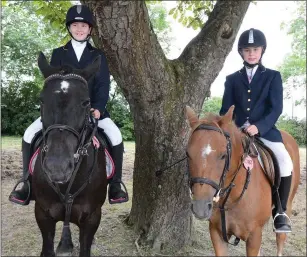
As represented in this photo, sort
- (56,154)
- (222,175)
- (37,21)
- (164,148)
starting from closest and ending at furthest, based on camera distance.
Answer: (56,154) → (222,175) → (164,148) → (37,21)

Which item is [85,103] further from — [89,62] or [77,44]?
[77,44]

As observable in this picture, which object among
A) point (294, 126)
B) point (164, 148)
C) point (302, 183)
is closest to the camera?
point (164, 148)

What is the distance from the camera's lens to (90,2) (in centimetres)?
447

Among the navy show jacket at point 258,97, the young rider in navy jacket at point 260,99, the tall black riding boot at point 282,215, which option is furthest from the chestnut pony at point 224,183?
the navy show jacket at point 258,97

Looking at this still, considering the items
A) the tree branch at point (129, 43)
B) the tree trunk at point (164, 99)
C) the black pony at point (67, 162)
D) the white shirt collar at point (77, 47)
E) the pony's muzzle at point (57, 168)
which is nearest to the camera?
the pony's muzzle at point (57, 168)

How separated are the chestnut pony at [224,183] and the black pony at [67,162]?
3.21ft

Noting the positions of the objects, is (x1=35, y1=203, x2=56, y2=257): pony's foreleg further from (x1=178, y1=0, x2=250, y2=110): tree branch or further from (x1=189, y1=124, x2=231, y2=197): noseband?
(x1=178, y1=0, x2=250, y2=110): tree branch

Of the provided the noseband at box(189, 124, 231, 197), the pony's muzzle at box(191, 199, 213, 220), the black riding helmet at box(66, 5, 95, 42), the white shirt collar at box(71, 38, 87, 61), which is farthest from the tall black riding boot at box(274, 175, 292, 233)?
the black riding helmet at box(66, 5, 95, 42)

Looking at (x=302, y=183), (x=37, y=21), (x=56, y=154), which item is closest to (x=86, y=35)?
(x=56, y=154)

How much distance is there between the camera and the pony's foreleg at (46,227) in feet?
12.8

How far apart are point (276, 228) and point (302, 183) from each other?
7.19 metres

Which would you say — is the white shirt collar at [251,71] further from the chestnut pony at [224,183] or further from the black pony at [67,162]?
the black pony at [67,162]

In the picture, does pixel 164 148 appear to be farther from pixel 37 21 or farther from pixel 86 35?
pixel 37 21

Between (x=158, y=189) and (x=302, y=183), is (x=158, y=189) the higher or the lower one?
the higher one
